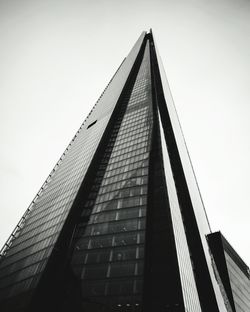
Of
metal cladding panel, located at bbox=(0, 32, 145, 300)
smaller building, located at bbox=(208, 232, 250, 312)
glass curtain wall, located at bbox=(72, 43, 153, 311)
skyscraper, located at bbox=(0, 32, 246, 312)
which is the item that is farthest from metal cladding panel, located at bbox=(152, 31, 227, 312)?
metal cladding panel, located at bbox=(0, 32, 145, 300)

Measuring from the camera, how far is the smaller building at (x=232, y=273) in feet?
253

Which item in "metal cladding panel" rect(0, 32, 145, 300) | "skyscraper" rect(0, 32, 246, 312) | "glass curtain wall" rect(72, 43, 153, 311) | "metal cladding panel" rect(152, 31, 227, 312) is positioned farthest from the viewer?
"metal cladding panel" rect(152, 31, 227, 312)

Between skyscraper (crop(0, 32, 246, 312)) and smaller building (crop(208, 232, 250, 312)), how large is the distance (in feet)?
9.82

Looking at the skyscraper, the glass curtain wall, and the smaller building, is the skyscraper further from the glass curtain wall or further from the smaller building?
the smaller building

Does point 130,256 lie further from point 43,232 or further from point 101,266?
point 43,232

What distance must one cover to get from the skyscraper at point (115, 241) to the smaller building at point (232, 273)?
2994 millimetres

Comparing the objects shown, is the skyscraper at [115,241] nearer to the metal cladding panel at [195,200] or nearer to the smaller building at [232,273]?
the metal cladding panel at [195,200]

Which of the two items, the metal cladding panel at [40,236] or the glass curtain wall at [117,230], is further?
the metal cladding panel at [40,236]

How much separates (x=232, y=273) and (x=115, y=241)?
193 ft

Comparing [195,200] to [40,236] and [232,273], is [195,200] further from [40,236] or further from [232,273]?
[40,236]

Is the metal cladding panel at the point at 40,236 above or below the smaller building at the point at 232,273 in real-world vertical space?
below

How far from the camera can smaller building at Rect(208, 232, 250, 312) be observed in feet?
253

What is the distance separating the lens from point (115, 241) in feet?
137

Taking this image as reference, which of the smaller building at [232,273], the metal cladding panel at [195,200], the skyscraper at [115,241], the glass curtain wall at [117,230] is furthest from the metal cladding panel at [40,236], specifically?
the smaller building at [232,273]
